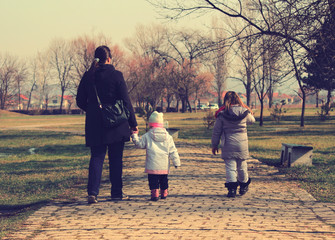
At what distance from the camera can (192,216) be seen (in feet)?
17.3

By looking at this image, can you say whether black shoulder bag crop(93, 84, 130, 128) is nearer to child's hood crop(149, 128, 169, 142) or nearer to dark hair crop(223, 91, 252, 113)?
child's hood crop(149, 128, 169, 142)

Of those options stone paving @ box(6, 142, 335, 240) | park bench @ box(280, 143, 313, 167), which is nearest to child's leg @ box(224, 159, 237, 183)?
stone paving @ box(6, 142, 335, 240)

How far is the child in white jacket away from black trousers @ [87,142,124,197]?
0.31 meters

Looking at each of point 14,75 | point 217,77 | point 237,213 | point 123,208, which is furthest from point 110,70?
point 14,75

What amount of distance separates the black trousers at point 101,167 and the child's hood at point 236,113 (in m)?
1.68

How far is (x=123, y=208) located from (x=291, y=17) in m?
5.91

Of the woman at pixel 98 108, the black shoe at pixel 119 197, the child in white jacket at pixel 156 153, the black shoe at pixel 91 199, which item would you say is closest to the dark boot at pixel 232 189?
the child in white jacket at pixel 156 153

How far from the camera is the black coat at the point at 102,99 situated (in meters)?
6.00

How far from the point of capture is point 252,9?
10.8 meters

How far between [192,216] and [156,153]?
4.09 ft

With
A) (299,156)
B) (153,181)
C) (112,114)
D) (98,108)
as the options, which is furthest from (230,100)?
(299,156)

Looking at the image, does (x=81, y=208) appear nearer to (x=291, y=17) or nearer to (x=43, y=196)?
(x=43, y=196)

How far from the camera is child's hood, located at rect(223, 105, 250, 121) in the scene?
6.68 metres

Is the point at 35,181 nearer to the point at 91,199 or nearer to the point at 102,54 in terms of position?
the point at 91,199
